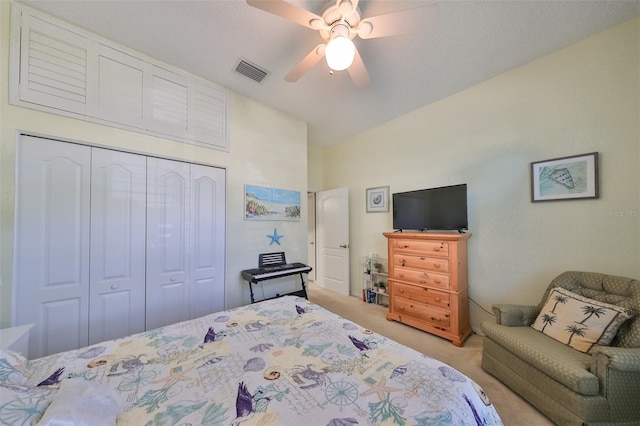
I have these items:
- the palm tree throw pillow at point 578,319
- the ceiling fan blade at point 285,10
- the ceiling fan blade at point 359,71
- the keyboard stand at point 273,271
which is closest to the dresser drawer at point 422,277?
the palm tree throw pillow at point 578,319

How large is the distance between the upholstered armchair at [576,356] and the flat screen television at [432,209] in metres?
0.99

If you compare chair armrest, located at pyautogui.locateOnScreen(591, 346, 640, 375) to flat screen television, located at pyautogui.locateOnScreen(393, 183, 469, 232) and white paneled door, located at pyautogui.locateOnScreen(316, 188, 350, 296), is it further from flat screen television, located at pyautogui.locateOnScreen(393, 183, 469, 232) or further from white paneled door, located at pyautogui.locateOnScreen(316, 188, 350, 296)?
white paneled door, located at pyautogui.locateOnScreen(316, 188, 350, 296)

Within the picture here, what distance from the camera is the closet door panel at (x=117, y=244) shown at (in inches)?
77.2

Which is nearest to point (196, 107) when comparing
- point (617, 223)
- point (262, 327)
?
point (262, 327)

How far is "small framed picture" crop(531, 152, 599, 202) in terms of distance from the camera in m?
1.96

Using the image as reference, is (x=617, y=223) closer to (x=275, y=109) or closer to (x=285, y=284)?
(x=285, y=284)

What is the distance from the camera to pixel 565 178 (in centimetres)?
208

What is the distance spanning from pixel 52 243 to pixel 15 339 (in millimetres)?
734

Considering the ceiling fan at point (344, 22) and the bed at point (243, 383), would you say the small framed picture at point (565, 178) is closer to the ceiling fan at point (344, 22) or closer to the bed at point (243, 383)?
the ceiling fan at point (344, 22)

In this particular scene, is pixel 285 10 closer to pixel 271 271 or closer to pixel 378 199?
pixel 271 271

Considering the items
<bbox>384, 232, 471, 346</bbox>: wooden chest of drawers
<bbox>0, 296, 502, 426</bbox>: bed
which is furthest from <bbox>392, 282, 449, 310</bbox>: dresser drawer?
<bbox>0, 296, 502, 426</bbox>: bed

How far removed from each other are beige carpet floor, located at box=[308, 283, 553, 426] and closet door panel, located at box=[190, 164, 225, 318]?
1.75 meters

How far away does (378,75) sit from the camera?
2.45 metres

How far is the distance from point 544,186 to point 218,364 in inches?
122
